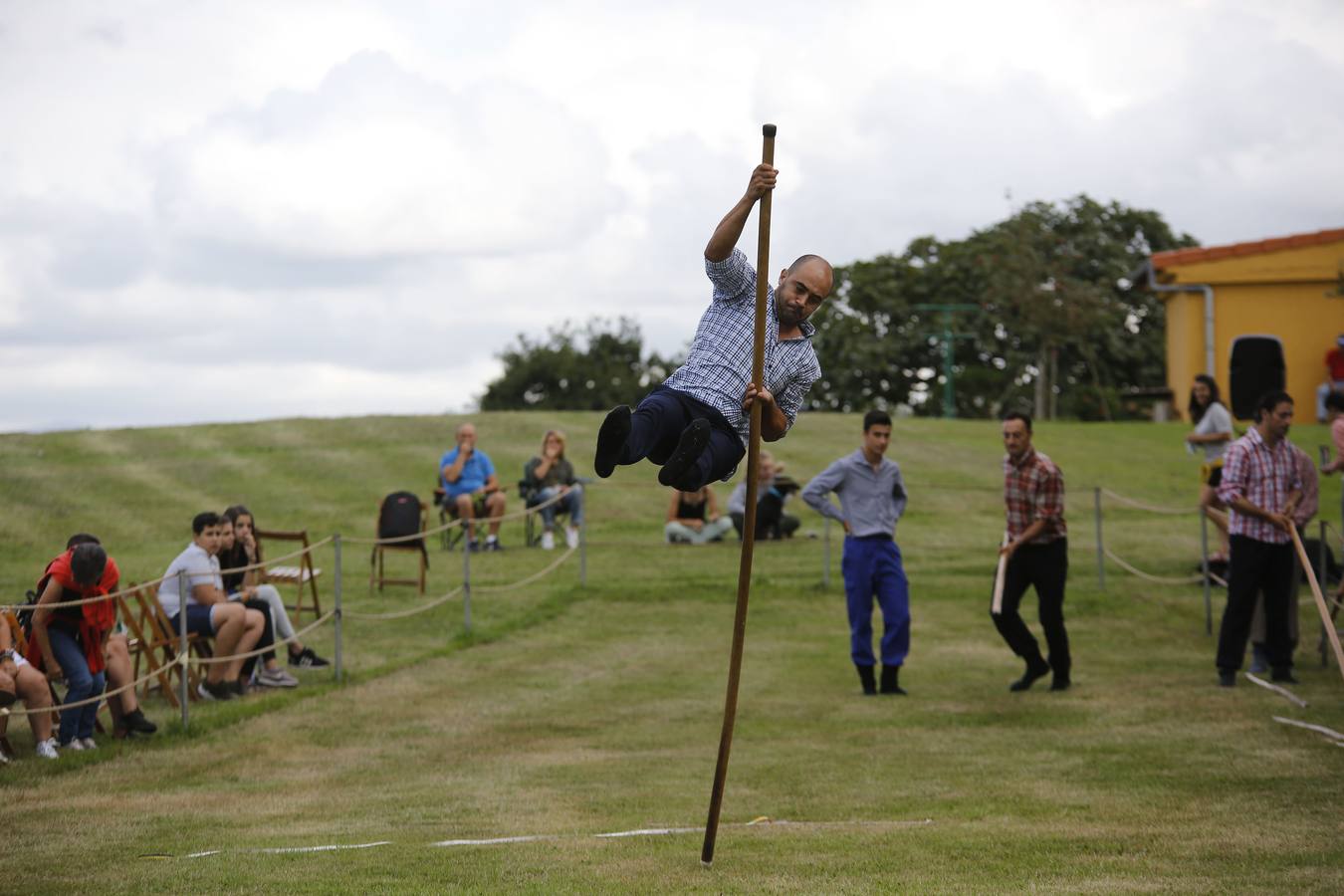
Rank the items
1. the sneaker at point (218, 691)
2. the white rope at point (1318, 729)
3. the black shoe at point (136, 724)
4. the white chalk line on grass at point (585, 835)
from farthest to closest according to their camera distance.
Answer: the sneaker at point (218, 691) → the black shoe at point (136, 724) → the white rope at point (1318, 729) → the white chalk line on grass at point (585, 835)

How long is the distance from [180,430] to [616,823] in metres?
23.3

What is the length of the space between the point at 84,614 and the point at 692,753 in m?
3.96

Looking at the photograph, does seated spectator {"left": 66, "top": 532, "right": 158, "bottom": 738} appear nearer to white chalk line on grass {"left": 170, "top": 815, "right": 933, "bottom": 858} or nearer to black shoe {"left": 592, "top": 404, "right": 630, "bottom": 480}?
white chalk line on grass {"left": 170, "top": 815, "right": 933, "bottom": 858}

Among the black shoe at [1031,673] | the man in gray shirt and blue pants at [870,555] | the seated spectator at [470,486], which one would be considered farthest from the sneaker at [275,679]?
the seated spectator at [470,486]

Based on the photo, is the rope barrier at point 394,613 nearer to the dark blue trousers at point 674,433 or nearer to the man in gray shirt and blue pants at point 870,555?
the man in gray shirt and blue pants at point 870,555

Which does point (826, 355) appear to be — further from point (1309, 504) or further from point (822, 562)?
point (1309, 504)

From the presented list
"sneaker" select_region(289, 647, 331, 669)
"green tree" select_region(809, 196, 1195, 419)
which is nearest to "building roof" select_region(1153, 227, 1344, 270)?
"green tree" select_region(809, 196, 1195, 419)

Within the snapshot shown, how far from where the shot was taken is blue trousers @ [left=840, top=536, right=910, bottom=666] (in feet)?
40.8

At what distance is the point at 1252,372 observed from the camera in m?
20.4

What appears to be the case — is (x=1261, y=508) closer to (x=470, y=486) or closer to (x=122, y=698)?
(x=122, y=698)

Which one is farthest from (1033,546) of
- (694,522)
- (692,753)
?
(694,522)

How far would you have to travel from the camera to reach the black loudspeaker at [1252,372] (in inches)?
803

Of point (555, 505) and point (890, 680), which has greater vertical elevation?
point (555, 505)

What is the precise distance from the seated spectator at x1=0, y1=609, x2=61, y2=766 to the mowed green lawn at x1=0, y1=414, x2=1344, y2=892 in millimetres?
242
